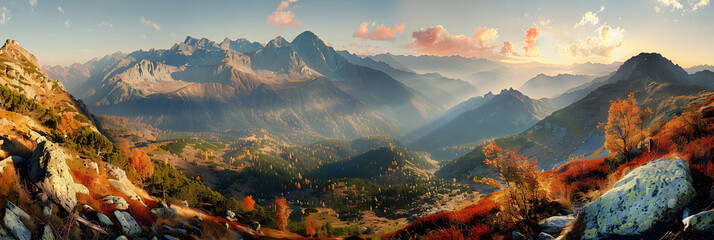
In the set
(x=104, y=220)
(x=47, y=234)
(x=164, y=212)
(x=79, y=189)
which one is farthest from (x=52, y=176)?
(x=164, y=212)

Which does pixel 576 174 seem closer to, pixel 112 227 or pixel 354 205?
pixel 112 227

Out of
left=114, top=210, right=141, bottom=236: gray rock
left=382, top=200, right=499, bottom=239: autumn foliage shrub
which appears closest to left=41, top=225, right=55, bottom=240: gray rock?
left=114, top=210, right=141, bottom=236: gray rock

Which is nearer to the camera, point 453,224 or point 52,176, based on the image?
point 52,176

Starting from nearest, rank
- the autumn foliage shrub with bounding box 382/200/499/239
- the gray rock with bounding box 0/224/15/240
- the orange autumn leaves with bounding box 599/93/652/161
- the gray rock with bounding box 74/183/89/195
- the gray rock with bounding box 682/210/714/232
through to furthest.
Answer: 1. the gray rock with bounding box 682/210/714/232
2. the gray rock with bounding box 0/224/15/240
3. the gray rock with bounding box 74/183/89/195
4. the autumn foliage shrub with bounding box 382/200/499/239
5. the orange autumn leaves with bounding box 599/93/652/161

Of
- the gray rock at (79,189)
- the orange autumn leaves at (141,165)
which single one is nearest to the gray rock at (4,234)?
the gray rock at (79,189)

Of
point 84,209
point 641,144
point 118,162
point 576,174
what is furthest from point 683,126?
point 118,162

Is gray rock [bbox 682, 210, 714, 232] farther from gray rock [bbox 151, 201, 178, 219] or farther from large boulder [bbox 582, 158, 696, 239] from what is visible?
gray rock [bbox 151, 201, 178, 219]

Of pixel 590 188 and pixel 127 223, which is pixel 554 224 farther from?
pixel 127 223
